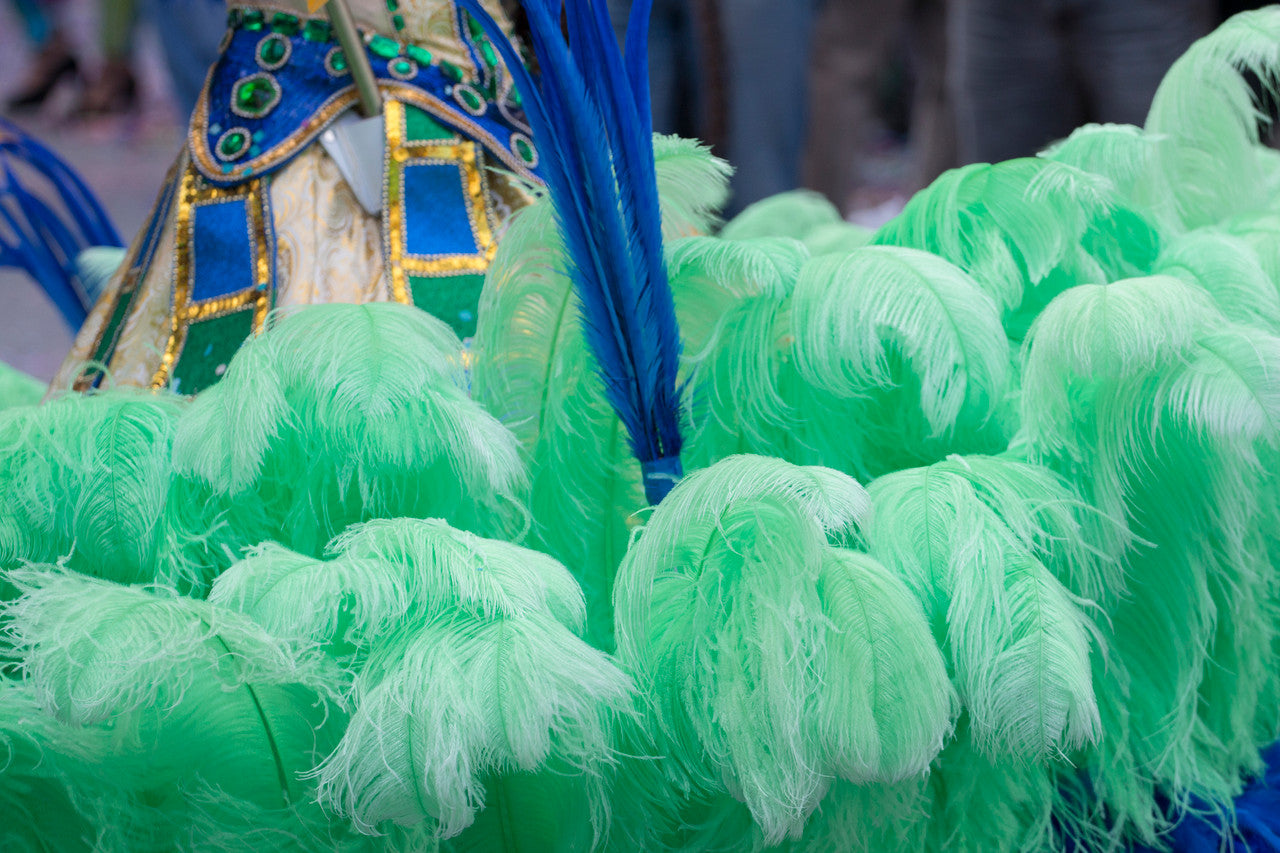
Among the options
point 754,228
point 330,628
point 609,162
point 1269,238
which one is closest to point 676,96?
point 754,228

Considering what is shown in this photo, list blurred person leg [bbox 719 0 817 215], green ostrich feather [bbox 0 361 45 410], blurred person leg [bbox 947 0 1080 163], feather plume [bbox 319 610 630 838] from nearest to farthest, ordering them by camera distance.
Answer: feather plume [bbox 319 610 630 838]
green ostrich feather [bbox 0 361 45 410]
blurred person leg [bbox 947 0 1080 163]
blurred person leg [bbox 719 0 817 215]

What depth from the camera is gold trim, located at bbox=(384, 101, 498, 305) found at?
1.07 m

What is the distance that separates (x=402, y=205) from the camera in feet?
3.58

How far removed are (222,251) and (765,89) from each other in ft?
5.57

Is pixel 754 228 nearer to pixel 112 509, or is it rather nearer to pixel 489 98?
pixel 489 98

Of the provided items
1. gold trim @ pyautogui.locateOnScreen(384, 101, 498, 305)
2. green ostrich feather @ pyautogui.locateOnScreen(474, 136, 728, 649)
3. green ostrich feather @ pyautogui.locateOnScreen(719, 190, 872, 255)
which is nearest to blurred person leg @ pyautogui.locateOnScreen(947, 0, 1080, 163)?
green ostrich feather @ pyautogui.locateOnScreen(719, 190, 872, 255)

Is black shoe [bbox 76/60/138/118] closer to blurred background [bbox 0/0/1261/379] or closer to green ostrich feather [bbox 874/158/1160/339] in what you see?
blurred background [bbox 0/0/1261/379]

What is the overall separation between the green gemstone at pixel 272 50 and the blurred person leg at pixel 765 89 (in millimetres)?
1556

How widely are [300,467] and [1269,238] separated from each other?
0.79m

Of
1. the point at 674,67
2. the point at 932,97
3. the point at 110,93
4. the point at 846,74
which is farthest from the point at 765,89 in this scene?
the point at 110,93

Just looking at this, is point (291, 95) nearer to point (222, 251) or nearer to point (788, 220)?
point (222, 251)

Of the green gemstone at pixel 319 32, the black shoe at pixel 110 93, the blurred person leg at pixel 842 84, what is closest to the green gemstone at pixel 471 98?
the green gemstone at pixel 319 32

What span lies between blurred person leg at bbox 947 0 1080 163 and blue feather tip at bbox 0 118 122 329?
1.57 m

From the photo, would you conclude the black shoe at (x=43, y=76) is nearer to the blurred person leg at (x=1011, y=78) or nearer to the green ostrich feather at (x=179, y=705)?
the blurred person leg at (x=1011, y=78)
